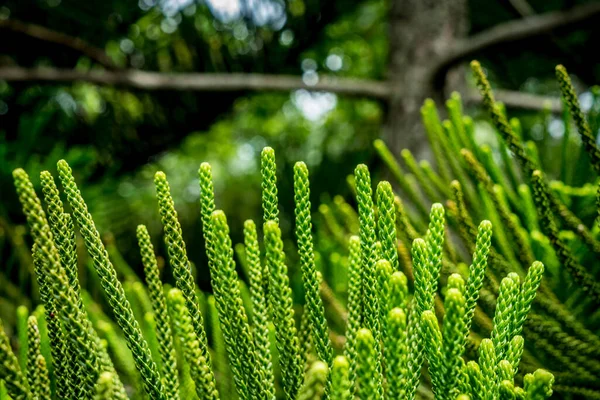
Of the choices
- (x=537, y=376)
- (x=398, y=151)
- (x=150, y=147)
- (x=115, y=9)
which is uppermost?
(x=115, y=9)

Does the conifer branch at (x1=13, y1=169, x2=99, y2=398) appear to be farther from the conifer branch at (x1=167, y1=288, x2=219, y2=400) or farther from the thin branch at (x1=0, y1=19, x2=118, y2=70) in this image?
the thin branch at (x1=0, y1=19, x2=118, y2=70)

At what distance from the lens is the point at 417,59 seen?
1326 millimetres

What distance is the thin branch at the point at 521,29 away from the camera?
1.04 meters

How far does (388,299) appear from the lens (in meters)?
0.30

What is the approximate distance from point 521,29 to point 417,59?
273 millimetres

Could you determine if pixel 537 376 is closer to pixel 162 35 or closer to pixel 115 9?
pixel 115 9

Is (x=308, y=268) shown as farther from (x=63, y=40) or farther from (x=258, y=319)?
(x=63, y=40)

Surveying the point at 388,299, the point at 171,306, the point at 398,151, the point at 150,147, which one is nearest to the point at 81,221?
the point at 171,306

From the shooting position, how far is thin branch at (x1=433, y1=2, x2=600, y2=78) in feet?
3.41

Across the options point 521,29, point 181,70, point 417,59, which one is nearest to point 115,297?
point 521,29

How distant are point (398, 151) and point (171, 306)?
1058mm

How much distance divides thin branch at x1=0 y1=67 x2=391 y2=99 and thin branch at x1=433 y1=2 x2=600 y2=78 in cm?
21

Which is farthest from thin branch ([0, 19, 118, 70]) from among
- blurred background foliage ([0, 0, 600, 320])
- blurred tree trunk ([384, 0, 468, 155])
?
blurred tree trunk ([384, 0, 468, 155])

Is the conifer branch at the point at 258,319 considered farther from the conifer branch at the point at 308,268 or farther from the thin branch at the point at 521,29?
the thin branch at the point at 521,29
